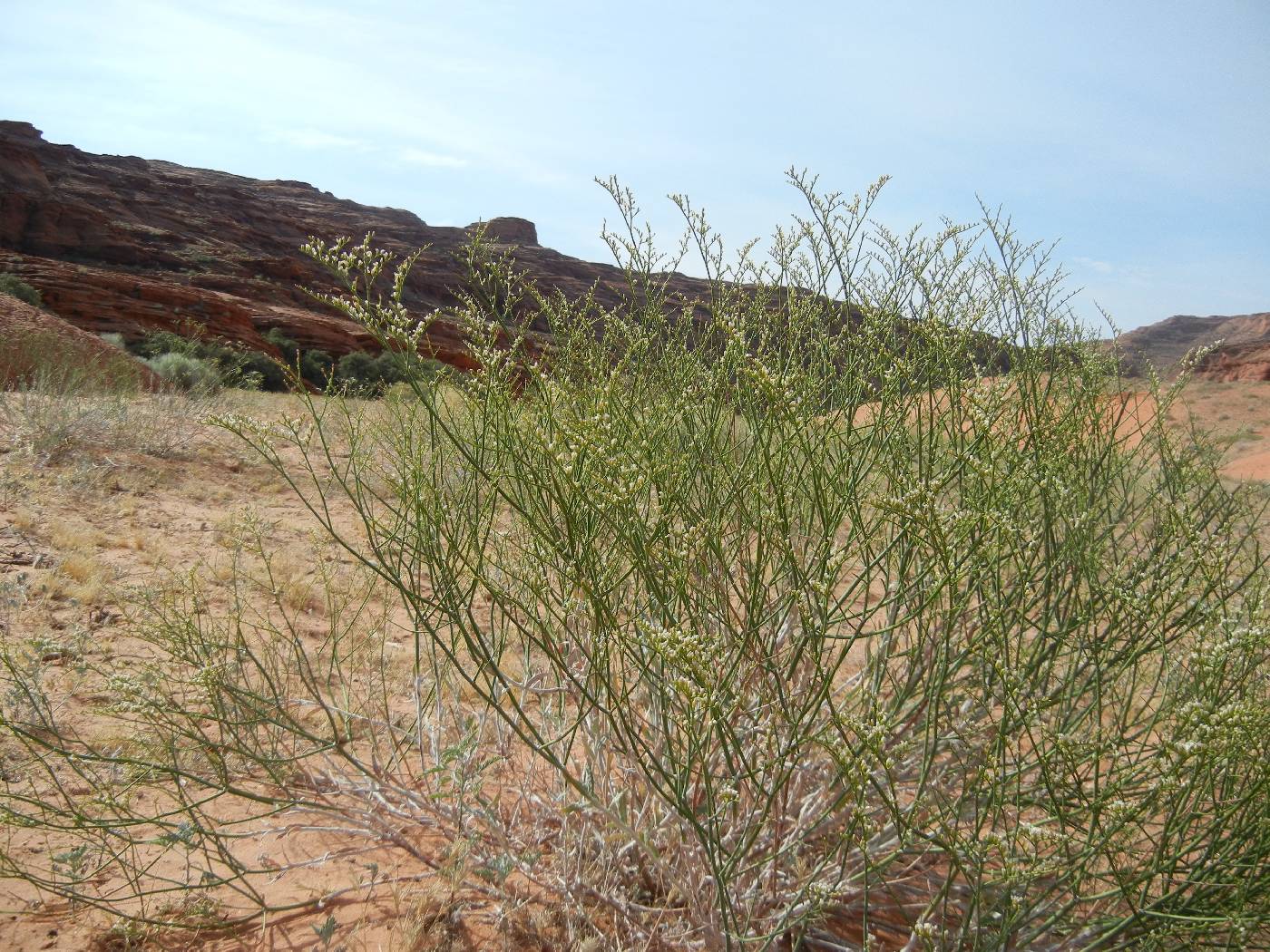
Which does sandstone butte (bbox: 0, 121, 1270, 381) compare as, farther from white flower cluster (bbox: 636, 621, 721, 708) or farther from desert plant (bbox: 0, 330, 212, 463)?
white flower cluster (bbox: 636, 621, 721, 708)

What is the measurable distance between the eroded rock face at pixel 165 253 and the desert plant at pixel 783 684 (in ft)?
55.4

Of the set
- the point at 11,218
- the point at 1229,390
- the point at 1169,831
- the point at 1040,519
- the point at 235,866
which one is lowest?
the point at 235,866

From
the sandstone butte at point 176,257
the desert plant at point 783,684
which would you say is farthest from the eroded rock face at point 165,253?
the desert plant at point 783,684

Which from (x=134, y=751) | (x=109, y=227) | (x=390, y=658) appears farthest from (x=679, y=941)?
(x=109, y=227)

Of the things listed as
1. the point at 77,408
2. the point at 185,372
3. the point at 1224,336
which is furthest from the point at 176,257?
the point at 1224,336

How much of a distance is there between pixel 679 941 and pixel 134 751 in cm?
234

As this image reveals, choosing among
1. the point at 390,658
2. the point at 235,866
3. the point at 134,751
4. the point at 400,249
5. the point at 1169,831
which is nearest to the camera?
the point at 1169,831

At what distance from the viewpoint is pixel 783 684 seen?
1.84m

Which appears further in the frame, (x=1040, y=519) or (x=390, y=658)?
(x=390, y=658)

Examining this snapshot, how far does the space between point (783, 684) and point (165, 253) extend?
33.1 m

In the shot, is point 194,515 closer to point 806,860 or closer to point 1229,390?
point 806,860

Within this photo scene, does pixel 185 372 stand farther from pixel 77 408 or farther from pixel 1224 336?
pixel 1224 336

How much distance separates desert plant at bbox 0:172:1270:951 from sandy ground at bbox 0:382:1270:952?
0.39ft

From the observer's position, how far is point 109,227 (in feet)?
92.4
